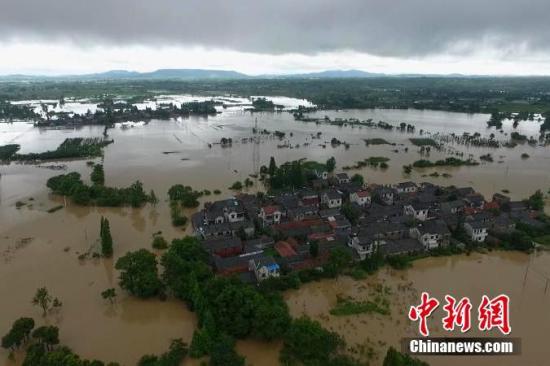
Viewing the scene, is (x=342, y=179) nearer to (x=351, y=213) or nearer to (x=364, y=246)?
(x=351, y=213)

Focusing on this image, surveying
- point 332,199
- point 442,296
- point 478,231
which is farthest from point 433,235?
point 332,199

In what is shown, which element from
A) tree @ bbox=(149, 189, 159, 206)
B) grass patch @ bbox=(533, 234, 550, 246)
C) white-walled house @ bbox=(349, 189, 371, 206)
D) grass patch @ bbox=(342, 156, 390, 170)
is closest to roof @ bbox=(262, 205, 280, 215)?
white-walled house @ bbox=(349, 189, 371, 206)

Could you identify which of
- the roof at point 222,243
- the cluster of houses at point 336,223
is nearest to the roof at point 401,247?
the cluster of houses at point 336,223

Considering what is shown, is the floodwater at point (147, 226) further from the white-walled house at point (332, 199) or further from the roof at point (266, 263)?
the white-walled house at point (332, 199)

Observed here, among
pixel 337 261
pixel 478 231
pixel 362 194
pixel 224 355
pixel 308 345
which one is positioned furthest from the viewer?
pixel 362 194

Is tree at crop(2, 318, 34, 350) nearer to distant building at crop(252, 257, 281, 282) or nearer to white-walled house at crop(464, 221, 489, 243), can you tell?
distant building at crop(252, 257, 281, 282)

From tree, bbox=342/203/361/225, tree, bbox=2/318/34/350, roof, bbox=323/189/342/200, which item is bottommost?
tree, bbox=2/318/34/350
